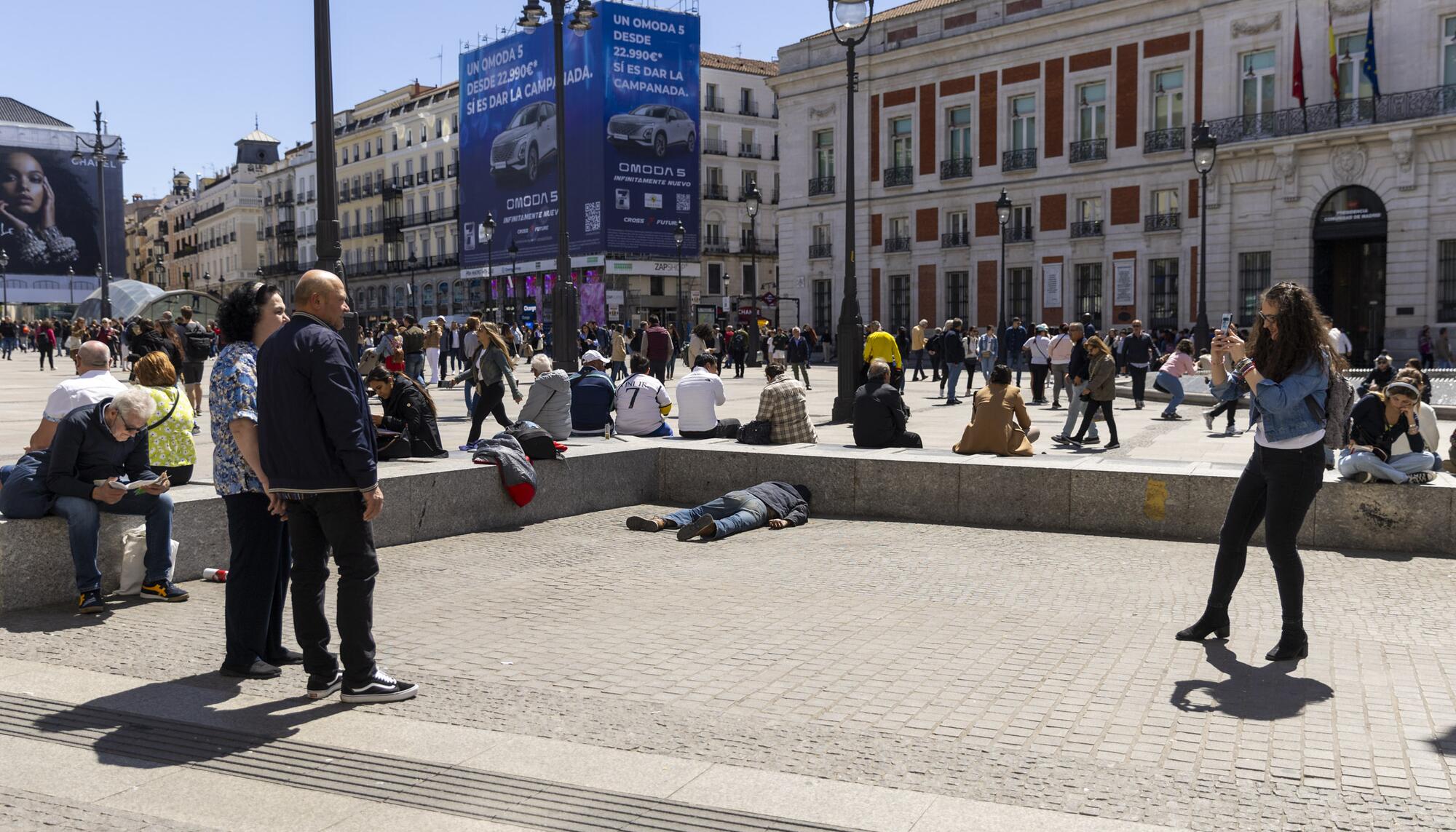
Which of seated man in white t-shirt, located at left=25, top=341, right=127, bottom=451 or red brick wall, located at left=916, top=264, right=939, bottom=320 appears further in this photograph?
red brick wall, located at left=916, top=264, right=939, bottom=320

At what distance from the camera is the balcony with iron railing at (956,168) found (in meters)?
43.0

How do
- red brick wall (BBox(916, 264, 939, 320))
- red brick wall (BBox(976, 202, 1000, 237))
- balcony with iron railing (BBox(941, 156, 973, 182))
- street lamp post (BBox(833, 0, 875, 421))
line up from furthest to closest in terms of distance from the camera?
red brick wall (BBox(916, 264, 939, 320))
balcony with iron railing (BBox(941, 156, 973, 182))
red brick wall (BBox(976, 202, 1000, 237))
street lamp post (BBox(833, 0, 875, 421))

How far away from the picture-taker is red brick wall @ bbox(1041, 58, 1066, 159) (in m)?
40.3

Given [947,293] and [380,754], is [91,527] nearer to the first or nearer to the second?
[380,754]

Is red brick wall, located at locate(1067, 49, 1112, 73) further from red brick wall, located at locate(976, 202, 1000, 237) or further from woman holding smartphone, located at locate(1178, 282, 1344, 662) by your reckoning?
woman holding smartphone, located at locate(1178, 282, 1344, 662)

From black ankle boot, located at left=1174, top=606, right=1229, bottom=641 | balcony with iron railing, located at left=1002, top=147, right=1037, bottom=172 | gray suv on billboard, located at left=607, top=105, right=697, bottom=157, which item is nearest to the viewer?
black ankle boot, located at left=1174, top=606, right=1229, bottom=641

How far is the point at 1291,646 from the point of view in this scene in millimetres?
5641

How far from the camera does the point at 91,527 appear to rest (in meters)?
6.60

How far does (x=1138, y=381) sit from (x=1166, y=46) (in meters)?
20.3

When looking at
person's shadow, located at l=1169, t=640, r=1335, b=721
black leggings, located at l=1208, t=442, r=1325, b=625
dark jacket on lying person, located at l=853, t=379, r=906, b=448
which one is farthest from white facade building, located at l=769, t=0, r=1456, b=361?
person's shadow, located at l=1169, t=640, r=1335, b=721

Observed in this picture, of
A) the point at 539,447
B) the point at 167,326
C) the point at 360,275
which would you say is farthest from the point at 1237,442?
the point at 360,275

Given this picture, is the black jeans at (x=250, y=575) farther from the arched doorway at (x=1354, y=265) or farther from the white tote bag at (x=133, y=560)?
the arched doorway at (x=1354, y=265)

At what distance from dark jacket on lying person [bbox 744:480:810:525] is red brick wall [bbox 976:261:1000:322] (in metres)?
→ 33.7

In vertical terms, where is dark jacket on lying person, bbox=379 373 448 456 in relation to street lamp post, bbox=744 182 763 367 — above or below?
below
